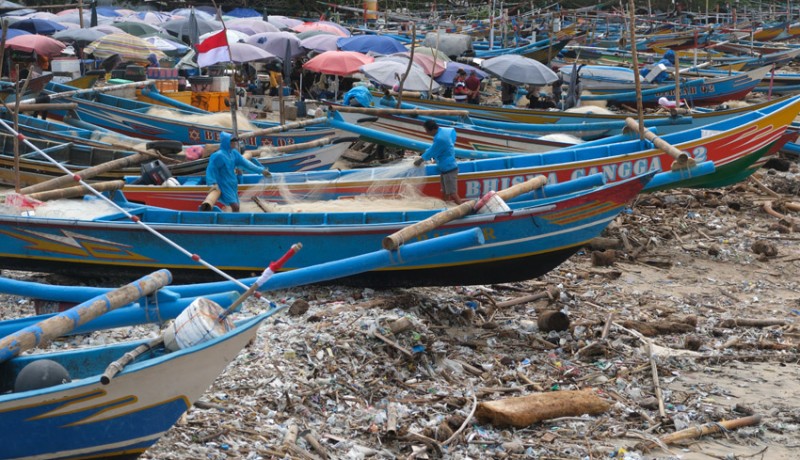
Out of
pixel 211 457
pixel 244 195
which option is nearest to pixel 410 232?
A: pixel 211 457

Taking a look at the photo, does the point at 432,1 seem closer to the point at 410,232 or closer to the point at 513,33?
the point at 513,33

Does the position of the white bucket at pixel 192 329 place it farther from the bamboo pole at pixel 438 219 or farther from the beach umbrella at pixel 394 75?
the beach umbrella at pixel 394 75

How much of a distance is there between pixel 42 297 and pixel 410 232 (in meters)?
2.89

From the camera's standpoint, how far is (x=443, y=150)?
38.0 feet

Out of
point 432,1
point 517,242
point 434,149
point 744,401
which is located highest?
point 432,1

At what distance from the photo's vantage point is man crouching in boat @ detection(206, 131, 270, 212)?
35.9 feet

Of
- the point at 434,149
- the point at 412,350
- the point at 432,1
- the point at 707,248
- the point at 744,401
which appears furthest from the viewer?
the point at 432,1

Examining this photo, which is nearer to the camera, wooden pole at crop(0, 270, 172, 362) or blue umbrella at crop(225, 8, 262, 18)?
wooden pole at crop(0, 270, 172, 362)

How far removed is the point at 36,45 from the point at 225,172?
1369 centimetres

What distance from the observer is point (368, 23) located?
136 ft

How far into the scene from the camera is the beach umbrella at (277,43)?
23812 millimetres

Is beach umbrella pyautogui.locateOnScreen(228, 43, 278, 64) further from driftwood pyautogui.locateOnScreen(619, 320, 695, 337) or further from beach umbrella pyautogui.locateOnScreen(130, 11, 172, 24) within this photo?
driftwood pyautogui.locateOnScreen(619, 320, 695, 337)

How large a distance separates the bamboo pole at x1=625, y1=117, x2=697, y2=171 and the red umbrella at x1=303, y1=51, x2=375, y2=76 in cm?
822

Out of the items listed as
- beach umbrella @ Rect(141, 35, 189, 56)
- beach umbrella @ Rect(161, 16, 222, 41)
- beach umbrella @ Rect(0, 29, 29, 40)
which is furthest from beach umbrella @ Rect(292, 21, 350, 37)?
beach umbrella @ Rect(0, 29, 29, 40)
